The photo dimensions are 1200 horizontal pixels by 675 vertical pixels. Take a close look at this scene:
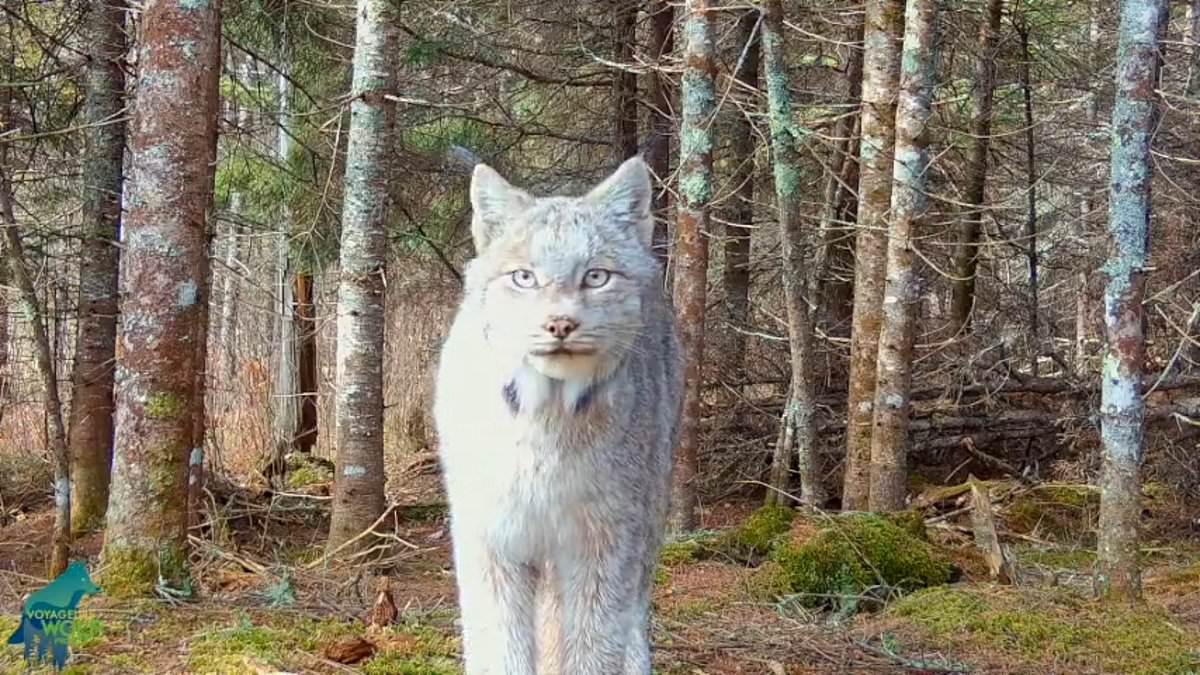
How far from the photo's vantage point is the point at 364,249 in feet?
26.3

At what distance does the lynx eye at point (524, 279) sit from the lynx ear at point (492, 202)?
35 cm

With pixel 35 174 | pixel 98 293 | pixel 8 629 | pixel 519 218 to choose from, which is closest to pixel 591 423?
pixel 519 218

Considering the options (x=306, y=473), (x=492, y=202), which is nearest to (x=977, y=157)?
(x=306, y=473)

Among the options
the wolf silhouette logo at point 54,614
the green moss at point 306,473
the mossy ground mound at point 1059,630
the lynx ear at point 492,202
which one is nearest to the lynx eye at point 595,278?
the lynx ear at point 492,202

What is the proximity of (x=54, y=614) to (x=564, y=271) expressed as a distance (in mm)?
2238

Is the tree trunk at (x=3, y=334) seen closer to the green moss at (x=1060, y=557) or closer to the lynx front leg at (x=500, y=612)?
the lynx front leg at (x=500, y=612)

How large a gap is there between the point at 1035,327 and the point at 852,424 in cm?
440

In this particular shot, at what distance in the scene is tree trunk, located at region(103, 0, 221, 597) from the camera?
5.24 metres

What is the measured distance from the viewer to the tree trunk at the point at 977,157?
11.9 m

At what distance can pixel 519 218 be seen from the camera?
13.1 feet

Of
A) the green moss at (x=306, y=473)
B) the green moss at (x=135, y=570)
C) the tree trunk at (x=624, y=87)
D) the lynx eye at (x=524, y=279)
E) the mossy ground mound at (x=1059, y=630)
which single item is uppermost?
the tree trunk at (x=624, y=87)

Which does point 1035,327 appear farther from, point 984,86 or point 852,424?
point 852,424

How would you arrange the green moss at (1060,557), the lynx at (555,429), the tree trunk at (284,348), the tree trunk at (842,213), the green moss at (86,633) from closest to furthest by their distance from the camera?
the lynx at (555,429), the green moss at (86,633), the green moss at (1060,557), the tree trunk at (842,213), the tree trunk at (284,348)

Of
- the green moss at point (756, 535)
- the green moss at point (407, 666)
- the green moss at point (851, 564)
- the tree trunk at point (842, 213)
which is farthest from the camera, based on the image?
the tree trunk at point (842, 213)
